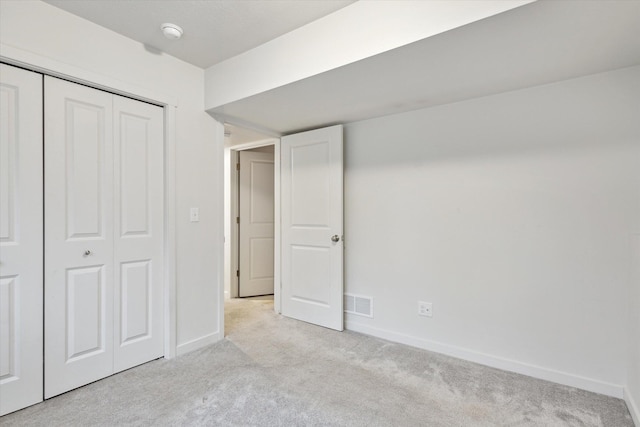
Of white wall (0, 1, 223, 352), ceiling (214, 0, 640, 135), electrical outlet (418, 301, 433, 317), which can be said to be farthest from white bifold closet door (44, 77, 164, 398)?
electrical outlet (418, 301, 433, 317)

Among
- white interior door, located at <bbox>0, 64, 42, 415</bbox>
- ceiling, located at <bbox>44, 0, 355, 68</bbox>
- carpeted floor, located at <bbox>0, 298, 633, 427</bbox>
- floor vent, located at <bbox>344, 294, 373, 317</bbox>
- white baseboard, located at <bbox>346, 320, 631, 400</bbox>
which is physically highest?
ceiling, located at <bbox>44, 0, 355, 68</bbox>

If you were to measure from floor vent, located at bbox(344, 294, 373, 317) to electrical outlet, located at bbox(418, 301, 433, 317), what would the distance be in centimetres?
45

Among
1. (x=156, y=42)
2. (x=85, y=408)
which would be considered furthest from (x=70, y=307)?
(x=156, y=42)

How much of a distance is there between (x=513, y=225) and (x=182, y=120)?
2.60m

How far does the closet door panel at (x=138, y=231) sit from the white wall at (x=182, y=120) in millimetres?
139

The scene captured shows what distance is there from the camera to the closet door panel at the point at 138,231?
216cm

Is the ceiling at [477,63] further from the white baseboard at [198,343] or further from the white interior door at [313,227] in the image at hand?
the white baseboard at [198,343]

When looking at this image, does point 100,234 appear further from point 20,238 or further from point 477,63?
point 477,63

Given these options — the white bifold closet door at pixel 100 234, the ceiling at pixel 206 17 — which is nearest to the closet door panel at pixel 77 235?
the white bifold closet door at pixel 100 234

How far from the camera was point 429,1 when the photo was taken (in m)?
1.53

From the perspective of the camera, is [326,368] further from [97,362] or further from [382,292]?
[97,362]

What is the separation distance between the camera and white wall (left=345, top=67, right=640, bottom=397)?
193cm

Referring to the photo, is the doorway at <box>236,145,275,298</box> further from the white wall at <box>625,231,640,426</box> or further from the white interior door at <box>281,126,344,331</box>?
the white wall at <box>625,231,640,426</box>

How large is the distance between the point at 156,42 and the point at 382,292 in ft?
8.64
